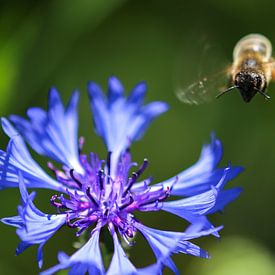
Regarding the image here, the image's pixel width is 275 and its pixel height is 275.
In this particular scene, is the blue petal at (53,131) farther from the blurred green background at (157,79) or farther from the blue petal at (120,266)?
the blue petal at (120,266)

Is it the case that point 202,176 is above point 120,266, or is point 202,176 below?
above

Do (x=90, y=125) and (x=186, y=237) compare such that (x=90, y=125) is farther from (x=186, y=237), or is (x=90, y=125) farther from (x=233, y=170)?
(x=186, y=237)

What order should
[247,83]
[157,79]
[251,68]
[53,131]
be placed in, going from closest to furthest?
[247,83] → [251,68] → [53,131] → [157,79]

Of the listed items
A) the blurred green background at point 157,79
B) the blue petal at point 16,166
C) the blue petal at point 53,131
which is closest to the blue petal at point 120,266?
the blue petal at point 16,166

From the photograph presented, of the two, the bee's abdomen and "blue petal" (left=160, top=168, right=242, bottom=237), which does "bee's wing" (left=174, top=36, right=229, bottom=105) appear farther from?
"blue petal" (left=160, top=168, right=242, bottom=237)

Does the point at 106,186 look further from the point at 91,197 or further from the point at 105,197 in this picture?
the point at 91,197

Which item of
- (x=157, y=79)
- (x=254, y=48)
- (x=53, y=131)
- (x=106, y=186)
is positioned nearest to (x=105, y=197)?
(x=106, y=186)
